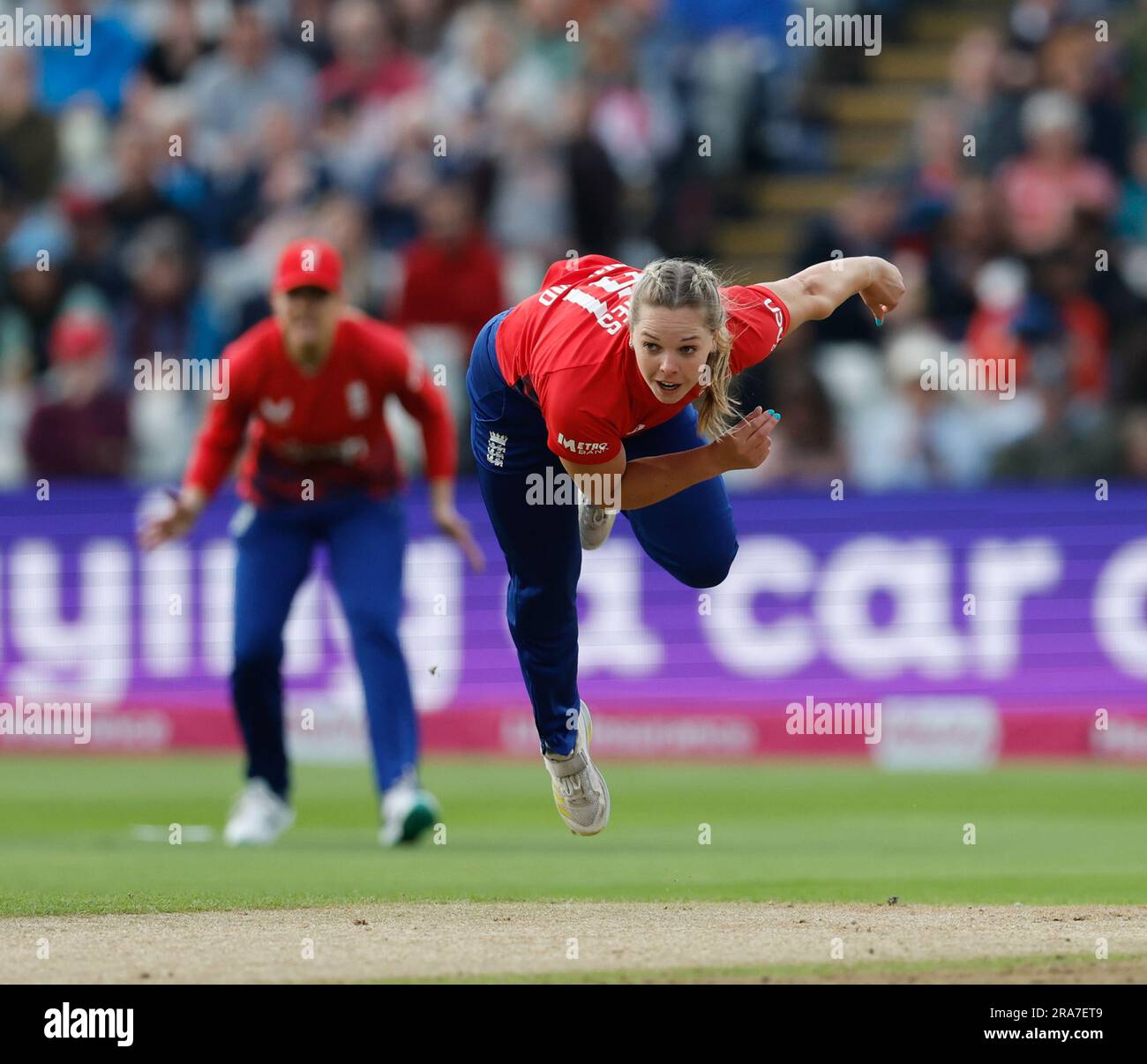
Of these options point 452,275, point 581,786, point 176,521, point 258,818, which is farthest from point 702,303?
point 452,275

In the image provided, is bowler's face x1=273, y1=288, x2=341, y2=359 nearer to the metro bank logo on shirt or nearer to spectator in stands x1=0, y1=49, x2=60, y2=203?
the metro bank logo on shirt

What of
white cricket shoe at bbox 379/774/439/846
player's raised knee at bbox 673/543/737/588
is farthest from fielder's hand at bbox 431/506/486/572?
player's raised knee at bbox 673/543/737/588

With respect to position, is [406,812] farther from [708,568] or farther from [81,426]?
[81,426]

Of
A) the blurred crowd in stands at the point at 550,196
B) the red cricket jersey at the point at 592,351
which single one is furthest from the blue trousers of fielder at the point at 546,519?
the blurred crowd in stands at the point at 550,196

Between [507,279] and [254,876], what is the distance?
885 centimetres

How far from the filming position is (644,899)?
29.2 ft

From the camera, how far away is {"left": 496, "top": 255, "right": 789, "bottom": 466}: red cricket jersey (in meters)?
7.67

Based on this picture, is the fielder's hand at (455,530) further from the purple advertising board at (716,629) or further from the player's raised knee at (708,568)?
the purple advertising board at (716,629)

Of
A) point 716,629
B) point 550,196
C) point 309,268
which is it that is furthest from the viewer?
point 550,196

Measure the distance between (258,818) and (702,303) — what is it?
16.1 feet

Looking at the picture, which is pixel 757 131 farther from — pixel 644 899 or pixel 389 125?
pixel 644 899

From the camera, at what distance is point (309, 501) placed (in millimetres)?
11414
